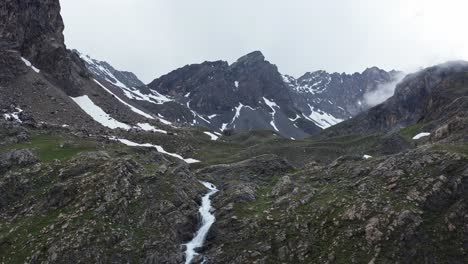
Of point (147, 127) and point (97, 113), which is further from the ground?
point (97, 113)

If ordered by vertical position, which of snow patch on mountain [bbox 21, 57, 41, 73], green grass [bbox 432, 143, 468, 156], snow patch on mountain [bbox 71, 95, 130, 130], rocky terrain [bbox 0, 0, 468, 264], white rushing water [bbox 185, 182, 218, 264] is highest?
snow patch on mountain [bbox 21, 57, 41, 73]

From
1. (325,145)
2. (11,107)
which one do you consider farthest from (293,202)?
(325,145)

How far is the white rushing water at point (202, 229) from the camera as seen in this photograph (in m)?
44.4

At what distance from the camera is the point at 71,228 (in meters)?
42.8

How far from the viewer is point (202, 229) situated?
163 feet

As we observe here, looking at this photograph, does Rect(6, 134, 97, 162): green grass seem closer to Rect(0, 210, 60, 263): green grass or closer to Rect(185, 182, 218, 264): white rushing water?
Rect(0, 210, 60, 263): green grass

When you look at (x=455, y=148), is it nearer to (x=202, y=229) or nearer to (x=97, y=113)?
(x=202, y=229)

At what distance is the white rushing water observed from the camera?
4444 cm

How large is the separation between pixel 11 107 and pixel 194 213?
62.5m

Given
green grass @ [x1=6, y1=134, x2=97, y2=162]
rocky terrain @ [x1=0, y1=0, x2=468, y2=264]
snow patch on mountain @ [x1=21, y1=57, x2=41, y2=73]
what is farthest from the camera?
snow patch on mountain @ [x1=21, y1=57, x2=41, y2=73]

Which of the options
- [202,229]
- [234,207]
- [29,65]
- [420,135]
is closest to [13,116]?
[29,65]

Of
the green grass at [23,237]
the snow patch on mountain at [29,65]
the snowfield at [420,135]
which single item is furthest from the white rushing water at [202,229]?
the snow patch on mountain at [29,65]

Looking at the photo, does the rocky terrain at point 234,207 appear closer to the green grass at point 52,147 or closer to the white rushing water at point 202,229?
the green grass at point 52,147

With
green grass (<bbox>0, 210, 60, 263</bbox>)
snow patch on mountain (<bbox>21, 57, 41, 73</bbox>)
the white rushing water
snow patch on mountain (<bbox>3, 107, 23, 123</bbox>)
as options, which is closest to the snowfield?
the white rushing water
